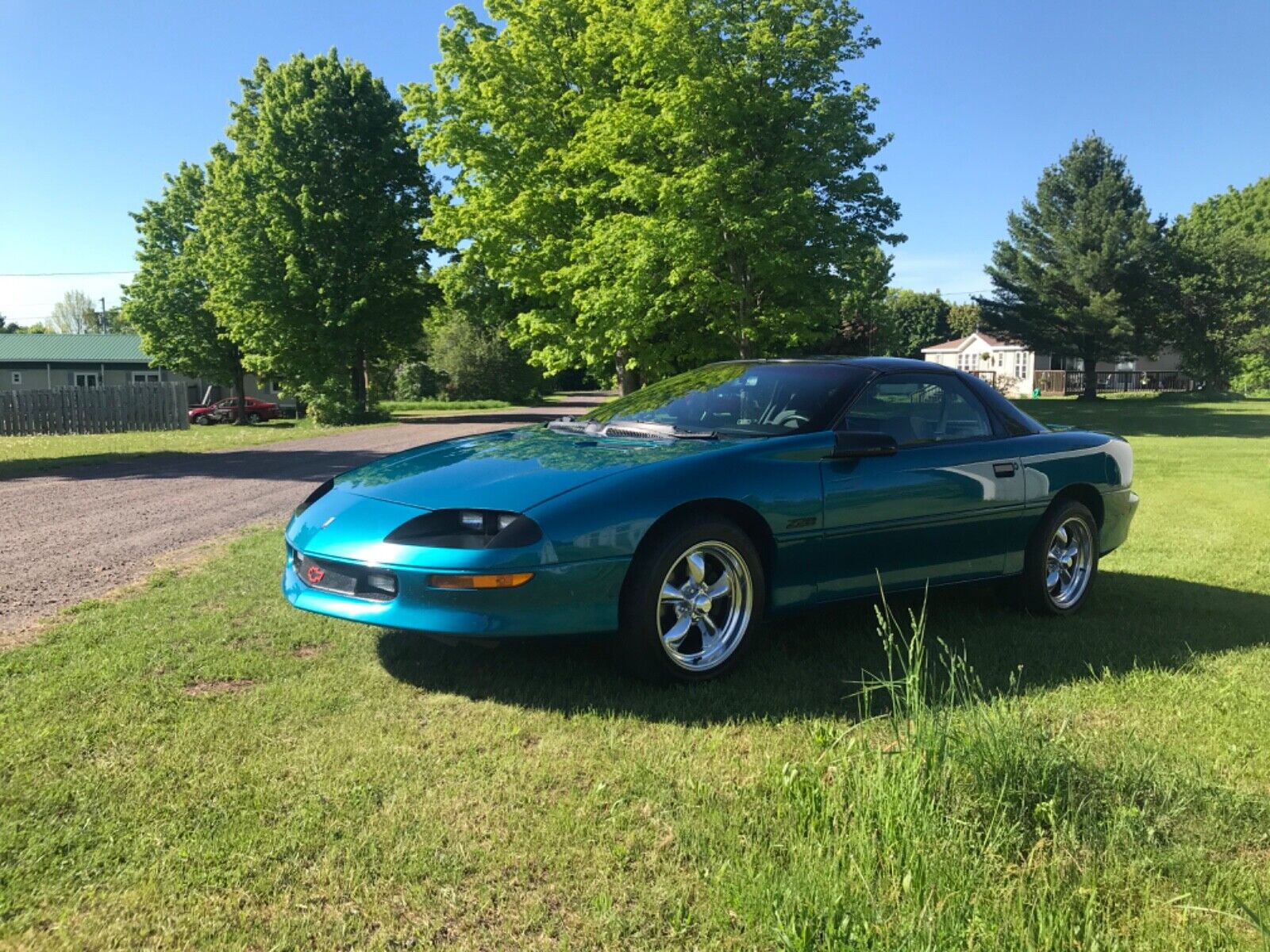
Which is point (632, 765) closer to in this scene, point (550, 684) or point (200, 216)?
point (550, 684)

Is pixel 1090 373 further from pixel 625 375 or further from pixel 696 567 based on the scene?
pixel 696 567

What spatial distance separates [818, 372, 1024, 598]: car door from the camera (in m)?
4.30

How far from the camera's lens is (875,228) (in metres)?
23.8

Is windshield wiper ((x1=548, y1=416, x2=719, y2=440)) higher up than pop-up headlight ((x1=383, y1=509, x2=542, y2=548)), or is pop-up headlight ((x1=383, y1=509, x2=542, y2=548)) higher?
windshield wiper ((x1=548, y1=416, x2=719, y2=440))

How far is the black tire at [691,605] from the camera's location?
3.69 m

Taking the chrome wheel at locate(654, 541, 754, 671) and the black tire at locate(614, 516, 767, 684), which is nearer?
the black tire at locate(614, 516, 767, 684)

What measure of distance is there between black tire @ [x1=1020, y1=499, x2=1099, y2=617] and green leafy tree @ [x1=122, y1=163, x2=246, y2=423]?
37735 millimetres

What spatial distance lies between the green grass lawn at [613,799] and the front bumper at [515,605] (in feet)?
1.18

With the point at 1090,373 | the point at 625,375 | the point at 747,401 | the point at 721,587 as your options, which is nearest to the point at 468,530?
the point at 721,587

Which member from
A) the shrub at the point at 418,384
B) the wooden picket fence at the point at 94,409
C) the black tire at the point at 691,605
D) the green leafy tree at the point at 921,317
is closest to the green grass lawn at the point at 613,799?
the black tire at the point at 691,605

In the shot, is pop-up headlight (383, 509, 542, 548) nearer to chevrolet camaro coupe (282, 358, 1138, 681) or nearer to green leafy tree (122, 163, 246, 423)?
chevrolet camaro coupe (282, 358, 1138, 681)

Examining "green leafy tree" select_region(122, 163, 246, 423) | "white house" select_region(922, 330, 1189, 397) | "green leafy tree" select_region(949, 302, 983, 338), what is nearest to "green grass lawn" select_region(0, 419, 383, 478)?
"green leafy tree" select_region(122, 163, 246, 423)

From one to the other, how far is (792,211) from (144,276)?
33434mm

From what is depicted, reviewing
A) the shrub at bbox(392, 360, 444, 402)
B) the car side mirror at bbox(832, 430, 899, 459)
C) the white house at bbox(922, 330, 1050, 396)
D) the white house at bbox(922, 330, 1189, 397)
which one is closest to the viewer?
the car side mirror at bbox(832, 430, 899, 459)
